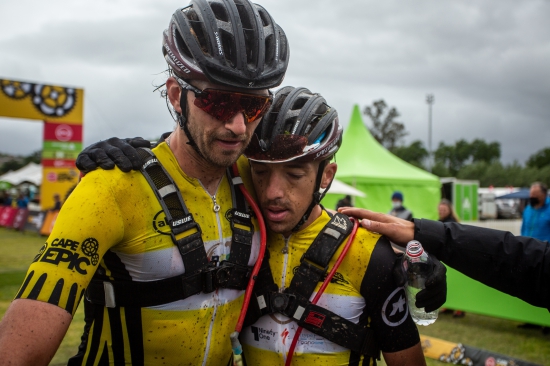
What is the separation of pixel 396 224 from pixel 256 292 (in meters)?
0.93

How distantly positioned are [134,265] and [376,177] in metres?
14.8

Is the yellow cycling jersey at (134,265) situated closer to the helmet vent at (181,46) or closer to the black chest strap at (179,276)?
the black chest strap at (179,276)

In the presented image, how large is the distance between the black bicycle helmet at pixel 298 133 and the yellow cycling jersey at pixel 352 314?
15.9 inches

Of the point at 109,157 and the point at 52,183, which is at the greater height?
the point at 109,157

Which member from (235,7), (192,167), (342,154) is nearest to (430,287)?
(192,167)

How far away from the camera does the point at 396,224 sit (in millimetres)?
2748

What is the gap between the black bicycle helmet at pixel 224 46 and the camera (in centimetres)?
226

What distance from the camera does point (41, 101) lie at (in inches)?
830

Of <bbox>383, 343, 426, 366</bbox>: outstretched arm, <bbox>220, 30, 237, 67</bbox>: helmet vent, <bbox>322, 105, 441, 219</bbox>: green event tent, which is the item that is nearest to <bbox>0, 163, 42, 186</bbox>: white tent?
<bbox>322, 105, 441, 219</bbox>: green event tent

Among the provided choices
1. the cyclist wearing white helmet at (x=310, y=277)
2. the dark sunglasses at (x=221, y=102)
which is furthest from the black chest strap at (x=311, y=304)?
the dark sunglasses at (x=221, y=102)

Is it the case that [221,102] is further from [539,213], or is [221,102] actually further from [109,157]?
[539,213]

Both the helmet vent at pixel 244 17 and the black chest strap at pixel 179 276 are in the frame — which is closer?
the black chest strap at pixel 179 276

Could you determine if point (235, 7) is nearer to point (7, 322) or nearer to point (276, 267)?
point (276, 267)

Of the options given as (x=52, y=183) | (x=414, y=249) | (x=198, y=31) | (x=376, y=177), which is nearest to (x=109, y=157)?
(x=198, y=31)
